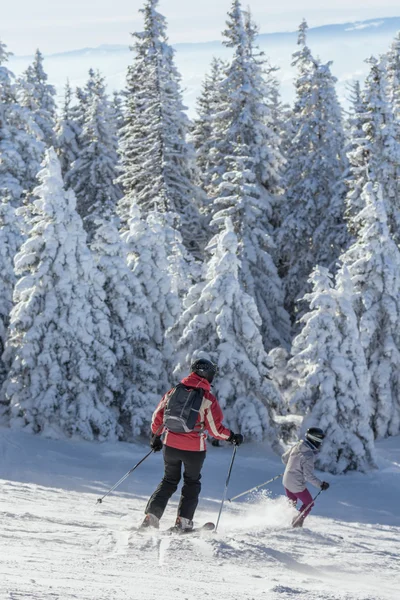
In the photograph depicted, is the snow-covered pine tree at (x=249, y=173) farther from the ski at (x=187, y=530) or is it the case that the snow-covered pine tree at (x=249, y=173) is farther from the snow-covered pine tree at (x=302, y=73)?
the ski at (x=187, y=530)

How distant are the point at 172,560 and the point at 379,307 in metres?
19.2

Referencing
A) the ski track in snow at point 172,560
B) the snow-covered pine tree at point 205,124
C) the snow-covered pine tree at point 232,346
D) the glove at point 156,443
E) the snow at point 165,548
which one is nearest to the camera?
the ski track in snow at point 172,560

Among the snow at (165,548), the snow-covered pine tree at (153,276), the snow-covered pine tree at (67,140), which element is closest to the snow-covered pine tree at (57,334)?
the snow-covered pine tree at (153,276)

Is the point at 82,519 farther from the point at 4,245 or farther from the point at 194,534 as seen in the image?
the point at 4,245

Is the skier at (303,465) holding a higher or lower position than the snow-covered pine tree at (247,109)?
lower

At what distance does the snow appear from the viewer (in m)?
5.26

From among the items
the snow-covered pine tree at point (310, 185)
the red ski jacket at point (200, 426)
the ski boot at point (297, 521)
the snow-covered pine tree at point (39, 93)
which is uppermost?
the snow-covered pine tree at point (39, 93)

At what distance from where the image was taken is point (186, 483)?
818cm

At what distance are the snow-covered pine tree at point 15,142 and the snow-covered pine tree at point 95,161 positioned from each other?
694 centimetres

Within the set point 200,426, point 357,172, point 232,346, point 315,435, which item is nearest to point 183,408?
point 200,426

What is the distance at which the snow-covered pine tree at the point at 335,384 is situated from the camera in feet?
61.0

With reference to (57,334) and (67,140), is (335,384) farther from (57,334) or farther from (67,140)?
(67,140)

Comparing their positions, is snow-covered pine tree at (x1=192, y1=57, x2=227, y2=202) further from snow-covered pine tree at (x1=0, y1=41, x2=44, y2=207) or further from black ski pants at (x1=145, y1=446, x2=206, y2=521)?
black ski pants at (x1=145, y1=446, x2=206, y2=521)

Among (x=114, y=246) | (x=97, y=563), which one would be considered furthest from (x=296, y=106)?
(x=97, y=563)
